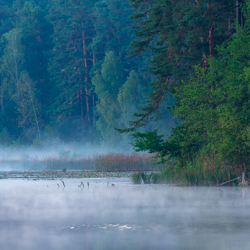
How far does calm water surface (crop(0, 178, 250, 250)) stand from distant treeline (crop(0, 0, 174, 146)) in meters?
41.7

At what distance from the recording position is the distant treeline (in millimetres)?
62375

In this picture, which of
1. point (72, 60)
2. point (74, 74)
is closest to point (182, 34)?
point (74, 74)

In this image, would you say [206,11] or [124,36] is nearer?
[206,11]

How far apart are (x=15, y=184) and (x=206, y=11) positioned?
11802 millimetres

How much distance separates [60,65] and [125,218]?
56.6 metres

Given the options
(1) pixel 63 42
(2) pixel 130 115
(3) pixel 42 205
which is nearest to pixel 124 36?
(1) pixel 63 42

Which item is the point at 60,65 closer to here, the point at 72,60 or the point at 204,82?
the point at 72,60

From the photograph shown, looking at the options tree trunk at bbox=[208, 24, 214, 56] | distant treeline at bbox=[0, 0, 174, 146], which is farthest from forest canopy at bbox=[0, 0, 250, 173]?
tree trunk at bbox=[208, 24, 214, 56]

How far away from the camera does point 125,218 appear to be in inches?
472

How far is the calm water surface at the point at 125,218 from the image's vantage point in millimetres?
9164

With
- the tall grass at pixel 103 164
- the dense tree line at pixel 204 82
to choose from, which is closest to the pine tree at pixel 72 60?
the tall grass at pixel 103 164

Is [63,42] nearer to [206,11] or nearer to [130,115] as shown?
[130,115]

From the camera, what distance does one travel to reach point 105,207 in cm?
1399

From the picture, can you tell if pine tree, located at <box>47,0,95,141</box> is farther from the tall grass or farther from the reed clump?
the reed clump
